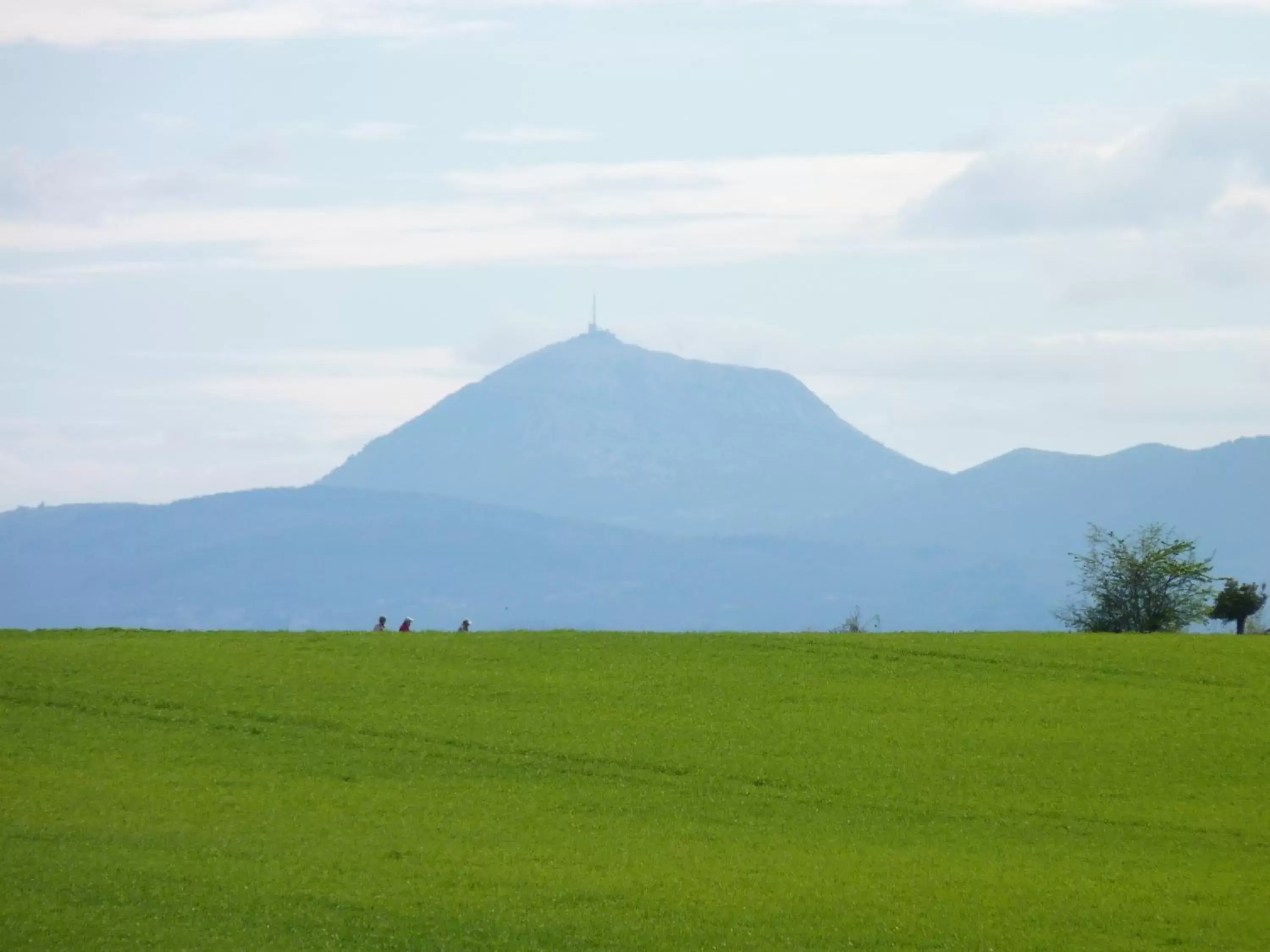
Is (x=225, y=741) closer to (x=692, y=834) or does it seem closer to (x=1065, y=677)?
(x=692, y=834)

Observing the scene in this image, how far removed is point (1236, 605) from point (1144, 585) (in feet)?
14.9

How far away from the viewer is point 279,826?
3734 centimetres

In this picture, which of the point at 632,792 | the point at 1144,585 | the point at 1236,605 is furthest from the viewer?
the point at 1144,585

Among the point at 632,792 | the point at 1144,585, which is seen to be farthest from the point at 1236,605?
the point at 632,792

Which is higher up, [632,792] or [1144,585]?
[1144,585]

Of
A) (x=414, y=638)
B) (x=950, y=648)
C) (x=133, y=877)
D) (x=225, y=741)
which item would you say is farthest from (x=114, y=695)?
(x=950, y=648)

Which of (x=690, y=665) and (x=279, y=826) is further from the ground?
(x=690, y=665)

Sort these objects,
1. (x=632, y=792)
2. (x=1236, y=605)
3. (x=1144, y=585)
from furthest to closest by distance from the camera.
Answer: (x=1144, y=585) < (x=1236, y=605) < (x=632, y=792)

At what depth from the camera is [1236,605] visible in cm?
7456

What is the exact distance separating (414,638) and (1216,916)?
34.4 meters

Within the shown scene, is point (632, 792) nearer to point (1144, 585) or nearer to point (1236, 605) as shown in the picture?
point (1236, 605)

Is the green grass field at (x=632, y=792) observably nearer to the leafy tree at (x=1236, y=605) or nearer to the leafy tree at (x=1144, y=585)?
the leafy tree at (x=1236, y=605)

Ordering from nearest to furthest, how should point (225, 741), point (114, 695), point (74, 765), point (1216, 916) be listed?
point (1216, 916), point (74, 765), point (225, 741), point (114, 695)

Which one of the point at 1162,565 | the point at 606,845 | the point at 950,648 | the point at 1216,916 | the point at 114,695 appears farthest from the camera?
the point at 1162,565
